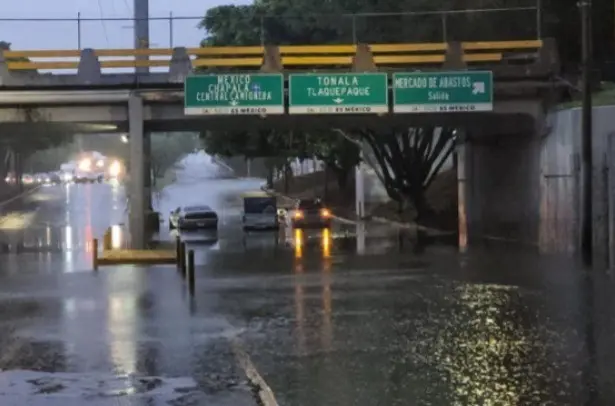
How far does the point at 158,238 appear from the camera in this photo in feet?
147

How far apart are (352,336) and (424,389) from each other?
381 cm

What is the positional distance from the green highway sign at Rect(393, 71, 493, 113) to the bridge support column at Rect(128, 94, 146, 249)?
8879 mm

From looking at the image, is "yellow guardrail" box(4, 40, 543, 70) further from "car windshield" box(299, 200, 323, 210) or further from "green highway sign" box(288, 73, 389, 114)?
"car windshield" box(299, 200, 323, 210)

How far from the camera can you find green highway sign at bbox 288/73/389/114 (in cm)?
3338

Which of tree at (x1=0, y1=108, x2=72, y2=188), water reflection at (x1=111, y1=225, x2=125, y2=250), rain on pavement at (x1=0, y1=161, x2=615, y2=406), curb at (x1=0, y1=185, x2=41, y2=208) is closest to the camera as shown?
rain on pavement at (x1=0, y1=161, x2=615, y2=406)

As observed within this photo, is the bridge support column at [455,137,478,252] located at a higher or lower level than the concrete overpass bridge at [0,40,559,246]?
lower

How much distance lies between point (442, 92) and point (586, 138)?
6.88 metres

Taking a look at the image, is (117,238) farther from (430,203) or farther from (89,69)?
(430,203)

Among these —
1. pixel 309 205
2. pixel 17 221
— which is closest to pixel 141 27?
pixel 309 205

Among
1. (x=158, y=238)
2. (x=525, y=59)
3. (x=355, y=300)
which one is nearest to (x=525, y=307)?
(x=355, y=300)

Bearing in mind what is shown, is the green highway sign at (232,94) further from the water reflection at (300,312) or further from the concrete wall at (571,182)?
the water reflection at (300,312)

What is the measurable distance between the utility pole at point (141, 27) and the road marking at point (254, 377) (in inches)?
918

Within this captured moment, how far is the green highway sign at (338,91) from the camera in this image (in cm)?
3338

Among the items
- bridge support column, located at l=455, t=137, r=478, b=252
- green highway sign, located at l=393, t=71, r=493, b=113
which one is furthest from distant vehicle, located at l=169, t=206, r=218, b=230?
green highway sign, located at l=393, t=71, r=493, b=113
